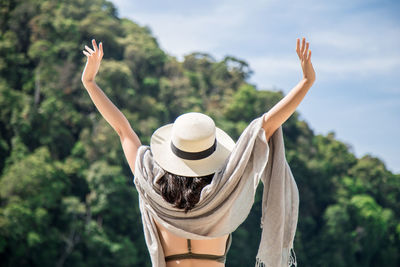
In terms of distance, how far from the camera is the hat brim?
5.49ft

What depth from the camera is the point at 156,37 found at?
4088cm

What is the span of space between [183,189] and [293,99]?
41 centimetres

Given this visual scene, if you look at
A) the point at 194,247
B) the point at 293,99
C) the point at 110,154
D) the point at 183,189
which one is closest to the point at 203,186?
the point at 183,189

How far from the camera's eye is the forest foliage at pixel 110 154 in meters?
21.3

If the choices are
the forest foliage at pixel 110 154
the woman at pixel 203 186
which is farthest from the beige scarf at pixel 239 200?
the forest foliage at pixel 110 154

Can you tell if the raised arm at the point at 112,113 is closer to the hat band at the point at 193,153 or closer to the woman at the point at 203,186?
the woman at the point at 203,186

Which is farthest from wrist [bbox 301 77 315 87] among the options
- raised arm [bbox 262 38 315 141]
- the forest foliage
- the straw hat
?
the forest foliage

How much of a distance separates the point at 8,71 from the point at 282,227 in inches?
1053

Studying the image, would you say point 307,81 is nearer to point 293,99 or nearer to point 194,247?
point 293,99

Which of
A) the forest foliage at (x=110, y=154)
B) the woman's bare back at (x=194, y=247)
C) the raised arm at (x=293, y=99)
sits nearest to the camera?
the raised arm at (x=293, y=99)

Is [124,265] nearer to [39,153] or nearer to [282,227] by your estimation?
[39,153]

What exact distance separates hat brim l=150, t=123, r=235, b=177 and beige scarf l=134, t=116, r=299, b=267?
38 mm

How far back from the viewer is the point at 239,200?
63.9 inches

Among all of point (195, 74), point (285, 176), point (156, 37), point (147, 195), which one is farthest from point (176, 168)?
point (156, 37)
